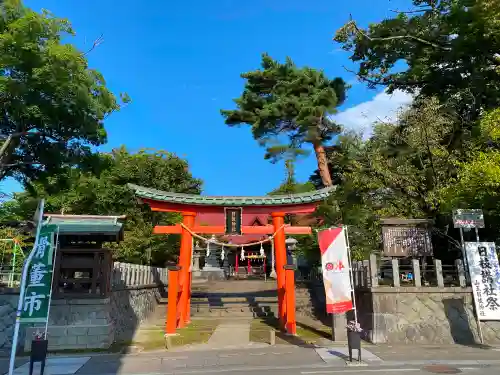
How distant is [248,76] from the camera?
32.2 metres

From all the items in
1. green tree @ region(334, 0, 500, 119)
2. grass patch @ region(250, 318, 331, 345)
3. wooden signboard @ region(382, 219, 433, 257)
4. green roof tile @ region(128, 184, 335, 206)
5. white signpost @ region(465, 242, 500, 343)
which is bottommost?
grass patch @ region(250, 318, 331, 345)

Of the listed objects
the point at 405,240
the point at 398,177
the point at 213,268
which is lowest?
the point at 213,268

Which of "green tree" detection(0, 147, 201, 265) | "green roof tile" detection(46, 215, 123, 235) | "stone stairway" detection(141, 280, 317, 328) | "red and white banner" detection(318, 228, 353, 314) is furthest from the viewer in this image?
"green tree" detection(0, 147, 201, 265)

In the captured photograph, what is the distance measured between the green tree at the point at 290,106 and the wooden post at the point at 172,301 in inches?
677

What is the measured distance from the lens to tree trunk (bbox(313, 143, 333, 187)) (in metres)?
29.6

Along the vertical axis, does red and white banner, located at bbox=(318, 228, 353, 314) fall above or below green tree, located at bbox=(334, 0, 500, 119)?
below

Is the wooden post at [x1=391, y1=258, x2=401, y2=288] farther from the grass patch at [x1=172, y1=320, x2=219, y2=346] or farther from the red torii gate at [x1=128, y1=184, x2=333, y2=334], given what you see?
the grass patch at [x1=172, y1=320, x2=219, y2=346]

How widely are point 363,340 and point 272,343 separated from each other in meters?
3.77

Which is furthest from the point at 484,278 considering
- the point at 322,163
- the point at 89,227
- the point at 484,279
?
the point at 322,163

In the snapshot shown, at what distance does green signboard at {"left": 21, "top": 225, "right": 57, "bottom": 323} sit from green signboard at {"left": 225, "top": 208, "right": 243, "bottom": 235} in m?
8.17

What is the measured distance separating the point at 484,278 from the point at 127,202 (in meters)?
25.7

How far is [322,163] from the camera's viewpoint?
3011cm

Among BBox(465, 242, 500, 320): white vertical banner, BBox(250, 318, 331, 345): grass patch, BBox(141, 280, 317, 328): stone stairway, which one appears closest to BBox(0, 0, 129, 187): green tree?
BBox(141, 280, 317, 328): stone stairway

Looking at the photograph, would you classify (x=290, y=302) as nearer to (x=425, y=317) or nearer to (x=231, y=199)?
(x=425, y=317)
